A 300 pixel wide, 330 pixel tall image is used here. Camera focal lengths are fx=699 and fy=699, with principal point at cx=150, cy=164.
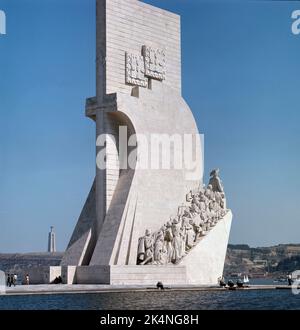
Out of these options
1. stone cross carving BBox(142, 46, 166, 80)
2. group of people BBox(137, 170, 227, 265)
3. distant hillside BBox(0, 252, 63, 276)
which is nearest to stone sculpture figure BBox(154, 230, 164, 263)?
group of people BBox(137, 170, 227, 265)

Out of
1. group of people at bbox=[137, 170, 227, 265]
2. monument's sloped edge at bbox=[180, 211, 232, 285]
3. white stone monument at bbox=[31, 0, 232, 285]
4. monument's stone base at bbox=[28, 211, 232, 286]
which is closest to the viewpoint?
monument's stone base at bbox=[28, 211, 232, 286]

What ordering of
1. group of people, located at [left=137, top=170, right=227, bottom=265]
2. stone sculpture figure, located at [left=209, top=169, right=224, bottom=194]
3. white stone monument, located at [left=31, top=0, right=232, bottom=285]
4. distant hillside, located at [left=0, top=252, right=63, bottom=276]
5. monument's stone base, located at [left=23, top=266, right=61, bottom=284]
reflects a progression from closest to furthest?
white stone monument, located at [left=31, top=0, right=232, bottom=285] → monument's stone base, located at [left=23, top=266, right=61, bottom=284] → group of people, located at [left=137, top=170, right=227, bottom=265] → stone sculpture figure, located at [left=209, top=169, right=224, bottom=194] → distant hillside, located at [left=0, top=252, right=63, bottom=276]

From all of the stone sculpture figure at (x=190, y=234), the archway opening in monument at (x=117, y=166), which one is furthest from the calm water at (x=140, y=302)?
the stone sculpture figure at (x=190, y=234)

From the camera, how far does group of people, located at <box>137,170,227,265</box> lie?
869 inches

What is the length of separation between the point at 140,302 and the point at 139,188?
26.1ft

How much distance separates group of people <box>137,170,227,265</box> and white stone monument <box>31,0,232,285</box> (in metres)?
0.03

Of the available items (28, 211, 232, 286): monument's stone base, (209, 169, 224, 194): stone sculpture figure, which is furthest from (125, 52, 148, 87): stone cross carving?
(28, 211, 232, 286): monument's stone base

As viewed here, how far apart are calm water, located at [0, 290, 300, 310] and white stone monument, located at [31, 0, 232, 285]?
3.98 m

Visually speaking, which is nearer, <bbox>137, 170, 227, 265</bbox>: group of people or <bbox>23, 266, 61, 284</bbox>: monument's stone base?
<bbox>23, 266, 61, 284</bbox>: monument's stone base

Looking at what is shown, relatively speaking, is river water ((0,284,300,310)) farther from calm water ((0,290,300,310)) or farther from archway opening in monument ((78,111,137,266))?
archway opening in monument ((78,111,137,266))

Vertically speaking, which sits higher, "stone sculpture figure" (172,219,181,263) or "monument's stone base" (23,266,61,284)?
"stone sculpture figure" (172,219,181,263)
